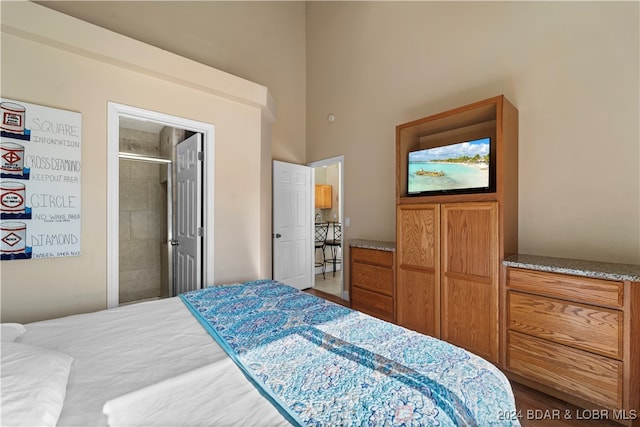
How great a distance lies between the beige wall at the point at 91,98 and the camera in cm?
190

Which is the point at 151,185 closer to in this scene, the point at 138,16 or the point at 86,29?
the point at 138,16

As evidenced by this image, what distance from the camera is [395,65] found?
3381 mm

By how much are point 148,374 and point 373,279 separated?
2425mm

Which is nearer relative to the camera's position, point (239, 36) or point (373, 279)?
point (373, 279)

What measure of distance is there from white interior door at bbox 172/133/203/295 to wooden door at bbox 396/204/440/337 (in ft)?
6.90

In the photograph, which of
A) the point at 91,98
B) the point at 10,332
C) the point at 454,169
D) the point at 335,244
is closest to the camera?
the point at 10,332

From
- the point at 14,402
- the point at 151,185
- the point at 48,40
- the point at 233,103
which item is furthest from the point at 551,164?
the point at 151,185

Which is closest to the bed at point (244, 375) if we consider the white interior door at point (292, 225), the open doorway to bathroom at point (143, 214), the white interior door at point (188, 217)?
the white interior door at point (188, 217)

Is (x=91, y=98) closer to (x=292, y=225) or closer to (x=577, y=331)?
(x=292, y=225)

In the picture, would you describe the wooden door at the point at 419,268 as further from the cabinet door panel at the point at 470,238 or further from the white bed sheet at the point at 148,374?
the white bed sheet at the point at 148,374

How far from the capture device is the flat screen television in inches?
90.7

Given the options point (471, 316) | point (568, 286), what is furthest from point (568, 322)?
point (471, 316)

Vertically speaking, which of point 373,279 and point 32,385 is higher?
point 32,385

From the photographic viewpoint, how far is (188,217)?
10.1 ft
